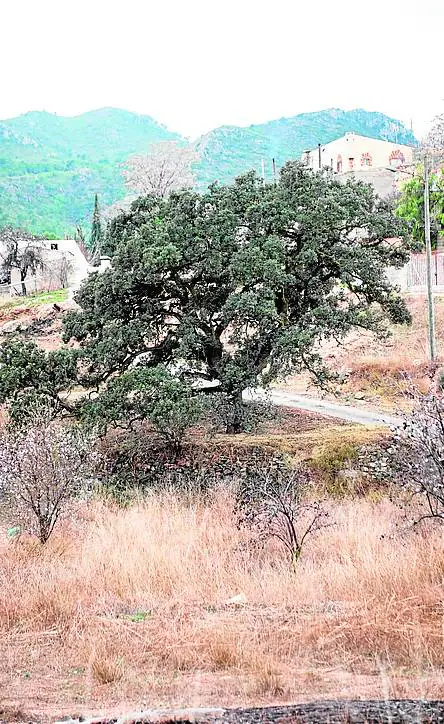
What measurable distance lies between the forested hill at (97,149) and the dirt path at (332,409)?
6870 centimetres

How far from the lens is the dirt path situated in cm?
1593

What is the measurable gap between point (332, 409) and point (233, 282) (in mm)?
5391

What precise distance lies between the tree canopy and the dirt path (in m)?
2.05

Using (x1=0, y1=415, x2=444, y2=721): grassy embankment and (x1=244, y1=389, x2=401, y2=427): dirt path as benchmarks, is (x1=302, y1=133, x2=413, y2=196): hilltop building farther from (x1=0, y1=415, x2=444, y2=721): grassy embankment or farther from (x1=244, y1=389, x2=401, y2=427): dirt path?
(x1=0, y1=415, x2=444, y2=721): grassy embankment

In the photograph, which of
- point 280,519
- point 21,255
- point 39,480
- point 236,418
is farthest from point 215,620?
point 21,255

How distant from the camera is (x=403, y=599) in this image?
5855mm

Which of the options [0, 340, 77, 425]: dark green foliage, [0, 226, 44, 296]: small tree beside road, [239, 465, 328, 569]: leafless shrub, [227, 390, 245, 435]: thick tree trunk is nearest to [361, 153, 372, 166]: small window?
[0, 226, 44, 296]: small tree beside road

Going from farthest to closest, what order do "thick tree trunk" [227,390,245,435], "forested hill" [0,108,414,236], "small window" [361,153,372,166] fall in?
"forested hill" [0,108,414,236] < "small window" [361,153,372,166] < "thick tree trunk" [227,390,245,435]

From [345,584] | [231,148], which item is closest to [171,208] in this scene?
[345,584]

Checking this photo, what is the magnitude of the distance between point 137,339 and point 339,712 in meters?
10.1

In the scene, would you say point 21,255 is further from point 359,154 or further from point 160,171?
point 359,154

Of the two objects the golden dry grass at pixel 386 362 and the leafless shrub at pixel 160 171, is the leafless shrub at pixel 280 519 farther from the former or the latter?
the leafless shrub at pixel 160 171

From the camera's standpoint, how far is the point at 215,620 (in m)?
5.81

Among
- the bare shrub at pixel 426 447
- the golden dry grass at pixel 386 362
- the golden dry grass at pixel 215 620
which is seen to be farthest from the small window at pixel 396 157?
the bare shrub at pixel 426 447
